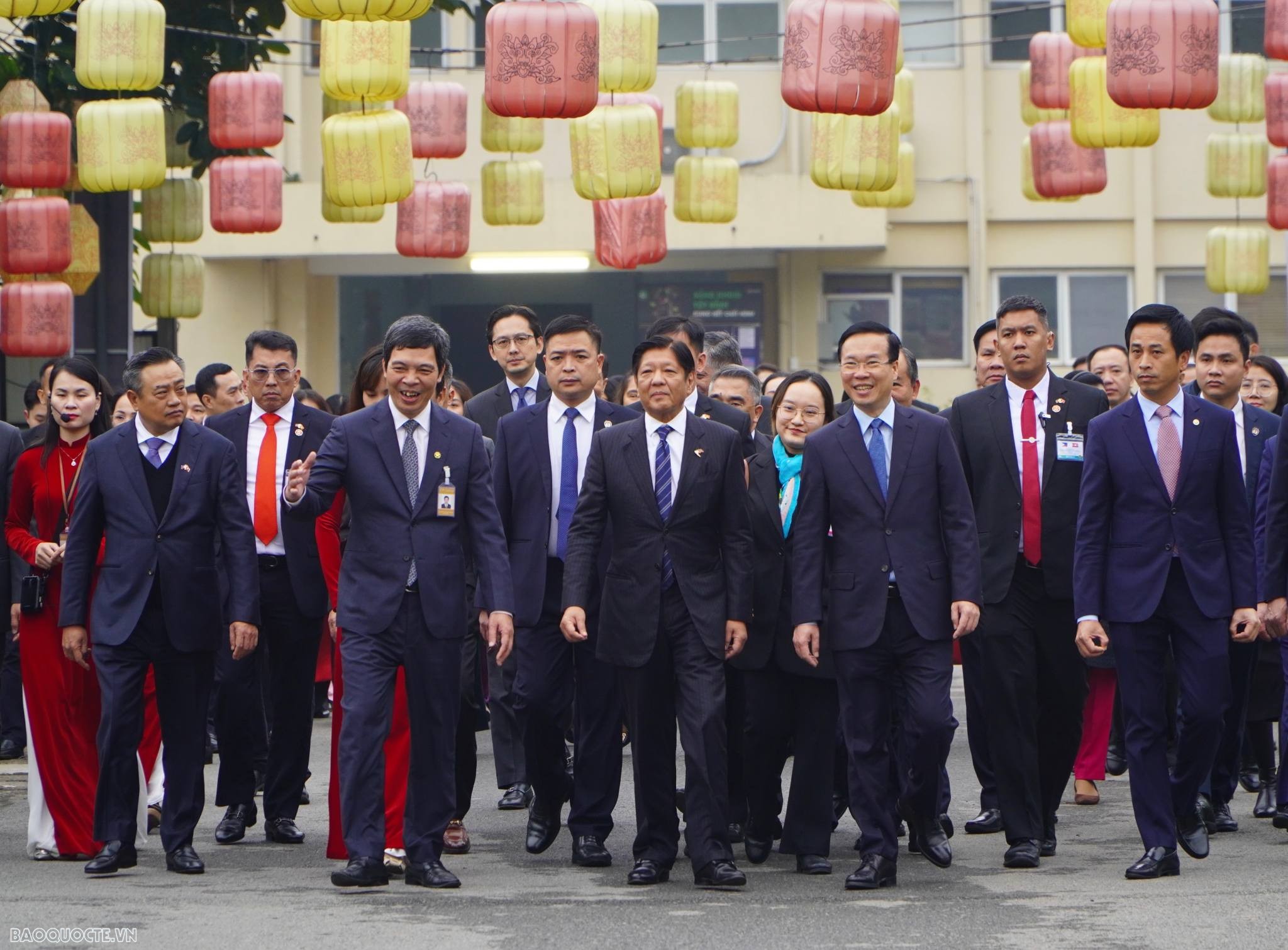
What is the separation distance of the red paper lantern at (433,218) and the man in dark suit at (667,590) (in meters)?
8.99

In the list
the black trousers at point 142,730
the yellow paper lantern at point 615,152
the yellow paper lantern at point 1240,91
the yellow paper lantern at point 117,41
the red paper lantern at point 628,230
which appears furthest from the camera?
the yellow paper lantern at point 1240,91

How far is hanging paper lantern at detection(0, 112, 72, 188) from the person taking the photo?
1443 centimetres

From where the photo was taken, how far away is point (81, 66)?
45.2ft

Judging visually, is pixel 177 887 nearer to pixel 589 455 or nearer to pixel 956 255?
pixel 589 455

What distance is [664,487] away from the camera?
832 cm

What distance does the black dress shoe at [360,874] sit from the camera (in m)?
7.98

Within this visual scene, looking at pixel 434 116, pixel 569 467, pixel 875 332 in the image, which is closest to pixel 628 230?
pixel 434 116

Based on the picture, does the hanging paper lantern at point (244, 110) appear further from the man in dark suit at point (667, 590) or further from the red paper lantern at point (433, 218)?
the man in dark suit at point (667, 590)

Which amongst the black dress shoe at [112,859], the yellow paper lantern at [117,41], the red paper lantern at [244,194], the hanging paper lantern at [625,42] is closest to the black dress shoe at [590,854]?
the black dress shoe at [112,859]

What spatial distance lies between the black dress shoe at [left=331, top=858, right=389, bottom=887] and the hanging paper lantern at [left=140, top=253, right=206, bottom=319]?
985cm

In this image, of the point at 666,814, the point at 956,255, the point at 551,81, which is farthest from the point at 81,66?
the point at 956,255

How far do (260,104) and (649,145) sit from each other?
10.4 ft

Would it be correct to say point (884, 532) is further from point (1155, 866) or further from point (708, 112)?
point (708, 112)

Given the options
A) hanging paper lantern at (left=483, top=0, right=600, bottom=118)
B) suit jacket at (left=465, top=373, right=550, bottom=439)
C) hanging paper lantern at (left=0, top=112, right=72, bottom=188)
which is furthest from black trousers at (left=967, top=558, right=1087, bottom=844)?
hanging paper lantern at (left=0, top=112, right=72, bottom=188)
